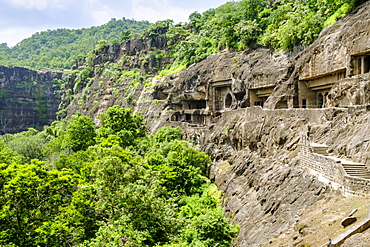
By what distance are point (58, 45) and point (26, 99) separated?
287 feet

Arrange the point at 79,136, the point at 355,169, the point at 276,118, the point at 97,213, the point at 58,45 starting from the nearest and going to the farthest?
the point at 355,169
the point at 97,213
the point at 276,118
the point at 79,136
the point at 58,45

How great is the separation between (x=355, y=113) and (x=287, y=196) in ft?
20.4

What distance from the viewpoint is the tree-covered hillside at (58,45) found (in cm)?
13638

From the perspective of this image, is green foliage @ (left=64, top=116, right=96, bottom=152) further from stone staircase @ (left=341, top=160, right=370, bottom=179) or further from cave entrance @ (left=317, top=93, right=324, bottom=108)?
stone staircase @ (left=341, top=160, right=370, bottom=179)

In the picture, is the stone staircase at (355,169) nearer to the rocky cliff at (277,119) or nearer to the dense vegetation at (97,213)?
the rocky cliff at (277,119)

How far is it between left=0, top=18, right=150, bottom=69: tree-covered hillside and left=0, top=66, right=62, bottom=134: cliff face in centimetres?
2907

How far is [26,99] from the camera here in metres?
97.2

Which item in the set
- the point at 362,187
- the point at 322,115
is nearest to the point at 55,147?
the point at 322,115

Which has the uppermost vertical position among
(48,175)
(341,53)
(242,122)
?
(341,53)

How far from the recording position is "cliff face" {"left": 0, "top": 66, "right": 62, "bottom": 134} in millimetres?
92312

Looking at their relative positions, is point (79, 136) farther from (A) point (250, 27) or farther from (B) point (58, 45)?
(B) point (58, 45)

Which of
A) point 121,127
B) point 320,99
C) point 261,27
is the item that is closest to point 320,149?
point 320,99

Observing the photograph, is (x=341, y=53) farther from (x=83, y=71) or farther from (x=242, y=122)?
(x=83, y=71)

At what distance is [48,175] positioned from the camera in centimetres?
1711
